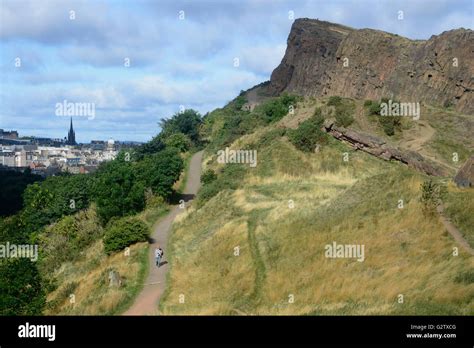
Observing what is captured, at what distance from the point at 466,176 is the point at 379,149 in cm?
1591

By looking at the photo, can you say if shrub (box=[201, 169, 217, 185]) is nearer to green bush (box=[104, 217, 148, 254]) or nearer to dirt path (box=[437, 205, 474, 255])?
green bush (box=[104, 217, 148, 254])

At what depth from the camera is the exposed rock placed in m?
23.7

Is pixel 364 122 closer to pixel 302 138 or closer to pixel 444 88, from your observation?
pixel 302 138

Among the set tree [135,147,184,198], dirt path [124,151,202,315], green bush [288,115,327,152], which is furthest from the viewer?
green bush [288,115,327,152]

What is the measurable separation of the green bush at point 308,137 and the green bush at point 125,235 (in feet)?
53.0

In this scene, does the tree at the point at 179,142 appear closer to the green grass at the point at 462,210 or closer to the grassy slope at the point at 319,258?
the grassy slope at the point at 319,258

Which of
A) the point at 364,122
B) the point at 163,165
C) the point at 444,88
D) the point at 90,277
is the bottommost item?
the point at 90,277

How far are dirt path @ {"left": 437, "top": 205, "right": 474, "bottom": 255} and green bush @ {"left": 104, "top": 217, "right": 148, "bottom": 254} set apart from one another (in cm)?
1501

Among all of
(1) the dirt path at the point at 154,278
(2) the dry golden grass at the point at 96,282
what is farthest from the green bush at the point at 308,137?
(2) the dry golden grass at the point at 96,282

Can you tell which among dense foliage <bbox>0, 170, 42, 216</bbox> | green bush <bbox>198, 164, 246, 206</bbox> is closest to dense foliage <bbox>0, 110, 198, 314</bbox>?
green bush <bbox>198, 164, 246, 206</bbox>

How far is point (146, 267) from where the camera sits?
84.6ft

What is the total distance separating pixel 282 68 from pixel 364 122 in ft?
182
